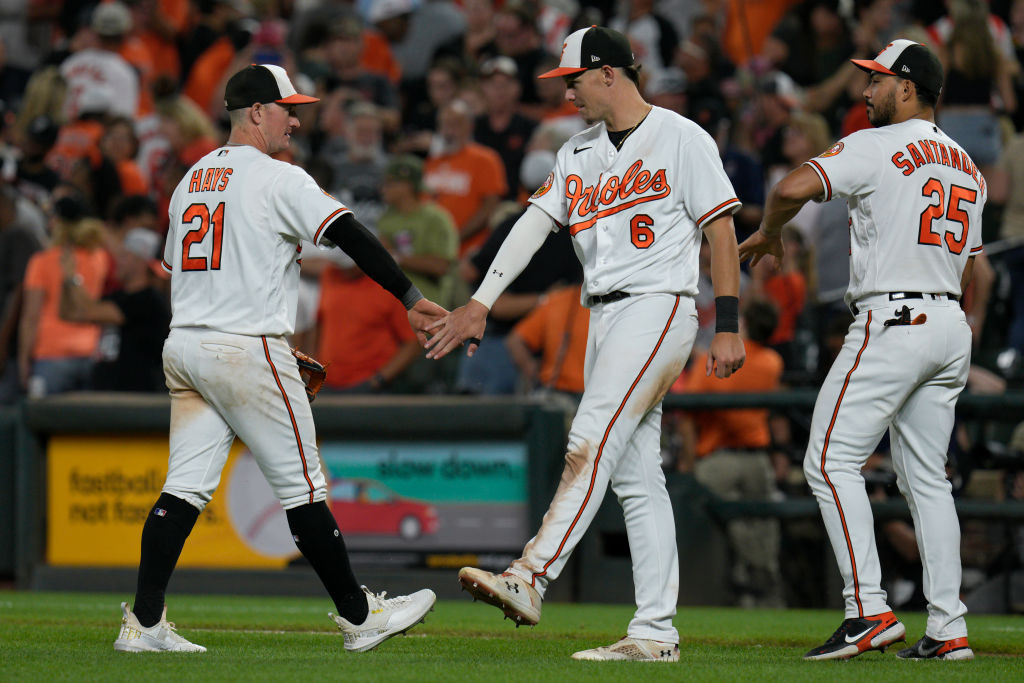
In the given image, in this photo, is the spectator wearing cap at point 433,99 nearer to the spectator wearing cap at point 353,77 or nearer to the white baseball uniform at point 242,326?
the spectator wearing cap at point 353,77

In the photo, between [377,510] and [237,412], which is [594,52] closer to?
[237,412]

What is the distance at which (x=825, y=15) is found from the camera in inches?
554

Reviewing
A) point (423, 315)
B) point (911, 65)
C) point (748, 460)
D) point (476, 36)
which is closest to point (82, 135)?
point (476, 36)

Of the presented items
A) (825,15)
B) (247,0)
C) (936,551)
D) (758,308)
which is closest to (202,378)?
(936,551)

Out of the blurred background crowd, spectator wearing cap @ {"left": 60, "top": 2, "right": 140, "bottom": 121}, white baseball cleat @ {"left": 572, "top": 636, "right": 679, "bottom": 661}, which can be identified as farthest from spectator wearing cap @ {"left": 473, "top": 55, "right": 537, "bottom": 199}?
white baseball cleat @ {"left": 572, "top": 636, "right": 679, "bottom": 661}

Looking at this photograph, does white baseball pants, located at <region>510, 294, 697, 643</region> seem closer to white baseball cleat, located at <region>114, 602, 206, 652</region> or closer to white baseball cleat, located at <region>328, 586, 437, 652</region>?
white baseball cleat, located at <region>328, 586, 437, 652</region>

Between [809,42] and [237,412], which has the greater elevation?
[809,42]

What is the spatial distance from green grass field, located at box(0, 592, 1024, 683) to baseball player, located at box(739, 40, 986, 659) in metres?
0.29

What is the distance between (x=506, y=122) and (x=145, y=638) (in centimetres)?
817

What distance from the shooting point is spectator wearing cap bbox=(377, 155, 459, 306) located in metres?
11.0

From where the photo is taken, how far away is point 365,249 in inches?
226

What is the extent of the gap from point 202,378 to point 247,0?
12974 mm

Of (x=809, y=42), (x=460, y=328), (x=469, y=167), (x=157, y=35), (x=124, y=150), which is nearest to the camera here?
(x=460, y=328)

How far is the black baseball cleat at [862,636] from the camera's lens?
5.71m
